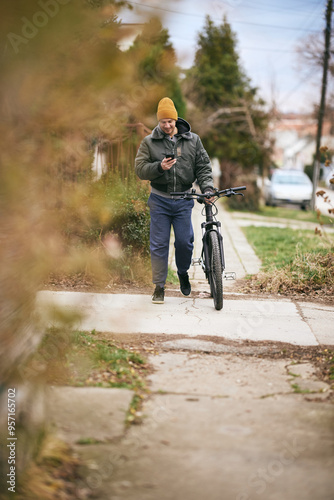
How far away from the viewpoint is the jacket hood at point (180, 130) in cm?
545

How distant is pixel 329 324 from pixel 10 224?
3.74 meters

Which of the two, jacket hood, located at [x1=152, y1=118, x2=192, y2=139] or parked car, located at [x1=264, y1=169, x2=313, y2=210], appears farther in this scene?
parked car, located at [x1=264, y1=169, x2=313, y2=210]

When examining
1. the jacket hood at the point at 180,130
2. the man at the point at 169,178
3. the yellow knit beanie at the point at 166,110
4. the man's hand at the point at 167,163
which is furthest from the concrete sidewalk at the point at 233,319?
the yellow knit beanie at the point at 166,110

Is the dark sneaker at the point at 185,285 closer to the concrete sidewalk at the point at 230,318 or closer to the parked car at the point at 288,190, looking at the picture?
the concrete sidewalk at the point at 230,318

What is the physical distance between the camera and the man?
17.8ft

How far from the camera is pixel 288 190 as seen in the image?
75.8 ft

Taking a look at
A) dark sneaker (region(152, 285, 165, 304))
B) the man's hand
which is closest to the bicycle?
the man's hand

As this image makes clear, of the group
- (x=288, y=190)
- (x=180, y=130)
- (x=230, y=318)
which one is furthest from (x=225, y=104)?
(x=230, y=318)

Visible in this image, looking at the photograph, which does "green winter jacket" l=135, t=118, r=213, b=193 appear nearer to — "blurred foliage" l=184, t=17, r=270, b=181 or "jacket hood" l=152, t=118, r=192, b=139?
"jacket hood" l=152, t=118, r=192, b=139

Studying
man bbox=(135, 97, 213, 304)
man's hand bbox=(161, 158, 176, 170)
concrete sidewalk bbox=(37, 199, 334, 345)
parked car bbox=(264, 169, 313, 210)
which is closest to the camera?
concrete sidewalk bbox=(37, 199, 334, 345)

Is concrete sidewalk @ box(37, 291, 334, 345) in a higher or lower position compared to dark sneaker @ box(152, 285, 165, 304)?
lower

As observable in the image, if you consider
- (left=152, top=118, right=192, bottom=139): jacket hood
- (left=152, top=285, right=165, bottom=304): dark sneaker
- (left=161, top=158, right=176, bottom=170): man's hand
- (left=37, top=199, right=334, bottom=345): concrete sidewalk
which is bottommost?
(left=37, top=199, right=334, bottom=345): concrete sidewalk

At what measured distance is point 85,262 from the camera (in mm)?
1938

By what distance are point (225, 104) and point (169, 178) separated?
24.3 metres
